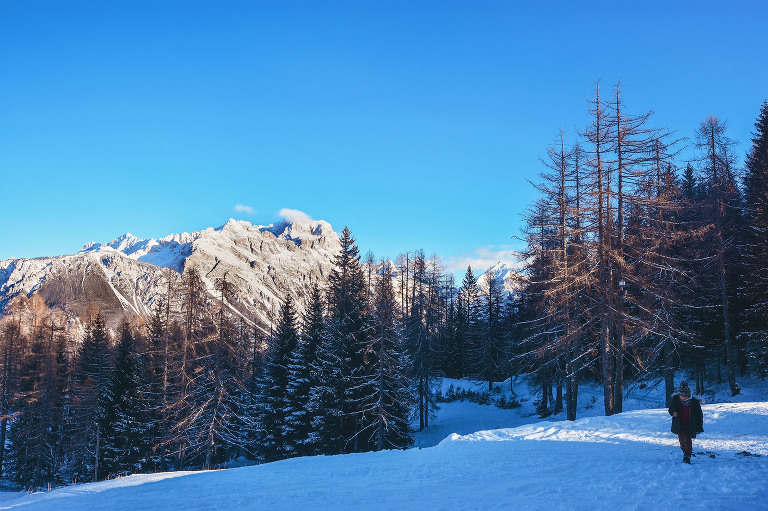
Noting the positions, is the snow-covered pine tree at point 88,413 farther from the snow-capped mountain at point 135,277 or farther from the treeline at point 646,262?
the snow-capped mountain at point 135,277

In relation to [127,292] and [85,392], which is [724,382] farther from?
[127,292]

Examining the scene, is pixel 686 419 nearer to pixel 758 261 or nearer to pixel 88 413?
pixel 758 261

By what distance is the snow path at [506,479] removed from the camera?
703 cm

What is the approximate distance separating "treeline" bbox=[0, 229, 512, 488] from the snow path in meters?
10.3

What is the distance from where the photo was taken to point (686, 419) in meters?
8.88

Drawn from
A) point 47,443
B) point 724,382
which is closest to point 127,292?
point 47,443

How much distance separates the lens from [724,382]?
25.2 m

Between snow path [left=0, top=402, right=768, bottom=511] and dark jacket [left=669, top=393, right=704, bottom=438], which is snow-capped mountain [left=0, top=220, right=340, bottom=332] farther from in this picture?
dark jacket [left=669, top=393, right=704, bottom=438]

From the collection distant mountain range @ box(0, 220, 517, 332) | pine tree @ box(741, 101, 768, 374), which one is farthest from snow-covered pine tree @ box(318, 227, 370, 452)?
distant mountain range @ box(0, 220, 517, 332)

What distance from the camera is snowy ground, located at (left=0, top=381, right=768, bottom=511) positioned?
7051 millimetres

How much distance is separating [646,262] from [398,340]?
13424 mm

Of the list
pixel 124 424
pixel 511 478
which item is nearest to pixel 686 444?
pixel 511 478

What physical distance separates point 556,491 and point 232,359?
20176mm

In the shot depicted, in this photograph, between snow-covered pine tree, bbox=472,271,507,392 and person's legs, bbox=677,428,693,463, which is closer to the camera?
person's legs, bbox=677,428,693,463
